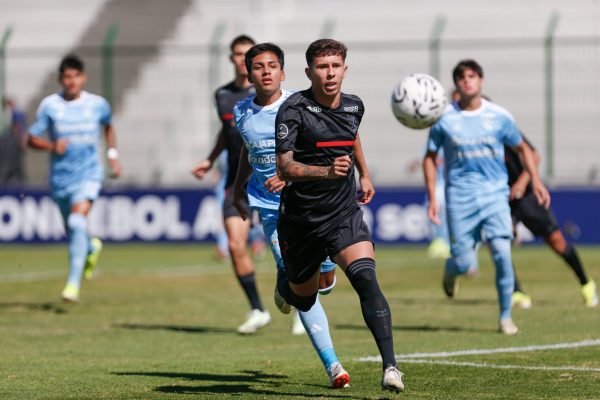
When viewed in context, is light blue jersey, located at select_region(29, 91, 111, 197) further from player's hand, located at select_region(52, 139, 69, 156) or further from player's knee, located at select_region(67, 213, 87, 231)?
player's knee, located at select_region(67, 213, 87, 231)

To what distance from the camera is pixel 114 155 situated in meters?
14.8

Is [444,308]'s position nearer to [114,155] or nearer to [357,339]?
[357,339]

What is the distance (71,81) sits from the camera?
14.4 metres

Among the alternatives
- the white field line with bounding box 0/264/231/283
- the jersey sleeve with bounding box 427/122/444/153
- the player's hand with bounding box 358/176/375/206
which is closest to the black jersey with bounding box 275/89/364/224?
the player's hand with bounding box 358/176/375/206

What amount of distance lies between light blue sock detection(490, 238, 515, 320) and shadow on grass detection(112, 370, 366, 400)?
3084 millimetres

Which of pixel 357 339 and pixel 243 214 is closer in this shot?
pixel 243 214

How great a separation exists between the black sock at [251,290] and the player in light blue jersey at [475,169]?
6.00ft

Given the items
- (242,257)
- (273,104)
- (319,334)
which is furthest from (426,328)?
(319,334)

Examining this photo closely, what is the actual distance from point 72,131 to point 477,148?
4.90 metres

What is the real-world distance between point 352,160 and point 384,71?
63.3ft

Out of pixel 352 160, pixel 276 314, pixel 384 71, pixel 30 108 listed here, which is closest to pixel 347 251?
pixel 352 160

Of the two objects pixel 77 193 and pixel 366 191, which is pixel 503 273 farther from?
pixel 77 193

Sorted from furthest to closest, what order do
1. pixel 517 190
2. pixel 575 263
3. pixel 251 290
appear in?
pixel 575 263 < pixel 517 190 < pixel 251 290

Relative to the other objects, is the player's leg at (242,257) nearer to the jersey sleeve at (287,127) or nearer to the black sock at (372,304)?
the jersey sleeve at (287,127)
